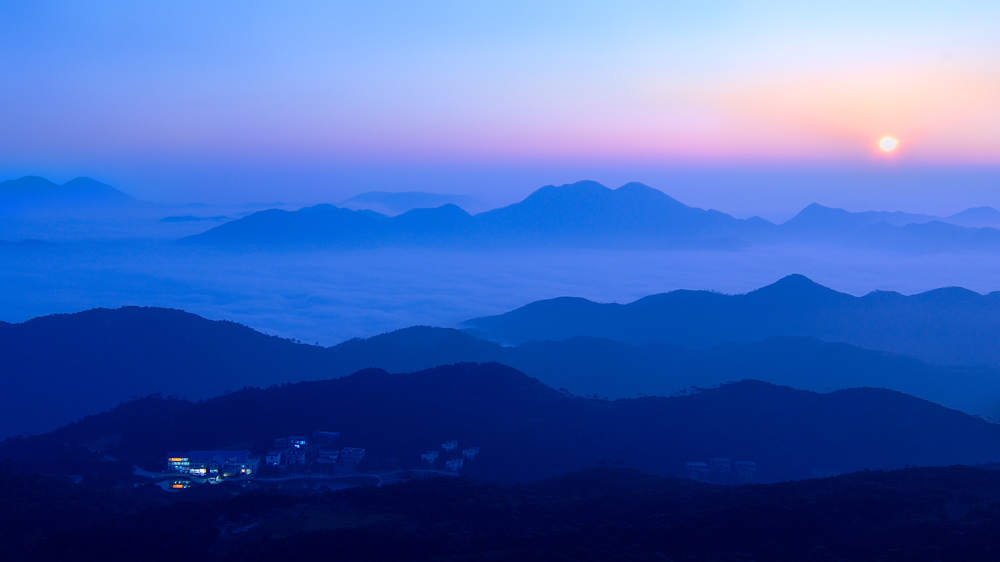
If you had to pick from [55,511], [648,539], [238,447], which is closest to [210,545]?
[55,511]

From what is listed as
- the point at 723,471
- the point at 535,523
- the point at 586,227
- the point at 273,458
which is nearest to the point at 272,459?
the point at 273,458

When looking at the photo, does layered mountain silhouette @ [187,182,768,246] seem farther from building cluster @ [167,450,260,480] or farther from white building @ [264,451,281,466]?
white building @ [264,451,281,466]

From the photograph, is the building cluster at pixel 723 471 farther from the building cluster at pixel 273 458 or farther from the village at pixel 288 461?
the building cluster at pixel 273 458

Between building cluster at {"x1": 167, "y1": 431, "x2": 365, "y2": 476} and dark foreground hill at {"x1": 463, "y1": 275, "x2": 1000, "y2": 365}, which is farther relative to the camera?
dark foreground hill at {"x1": 463, "y1": 275, "x2": 1000, "y2": 365}

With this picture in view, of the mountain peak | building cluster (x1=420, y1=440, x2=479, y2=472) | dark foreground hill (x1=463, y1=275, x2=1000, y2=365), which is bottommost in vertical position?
building cluster (x1=420, y1=440, x2=479, y2=472)

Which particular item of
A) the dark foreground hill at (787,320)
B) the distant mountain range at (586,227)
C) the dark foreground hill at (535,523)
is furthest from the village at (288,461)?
the distant mountain range at (586,227)

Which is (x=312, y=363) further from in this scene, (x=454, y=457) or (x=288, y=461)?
(x=454, y=457)

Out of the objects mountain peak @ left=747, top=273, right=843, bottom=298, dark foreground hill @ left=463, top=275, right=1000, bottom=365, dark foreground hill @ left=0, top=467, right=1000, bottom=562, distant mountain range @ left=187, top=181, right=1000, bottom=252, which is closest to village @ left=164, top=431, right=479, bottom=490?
dark foreground hill @ left=0, top=467, right=1000, bottom=562
